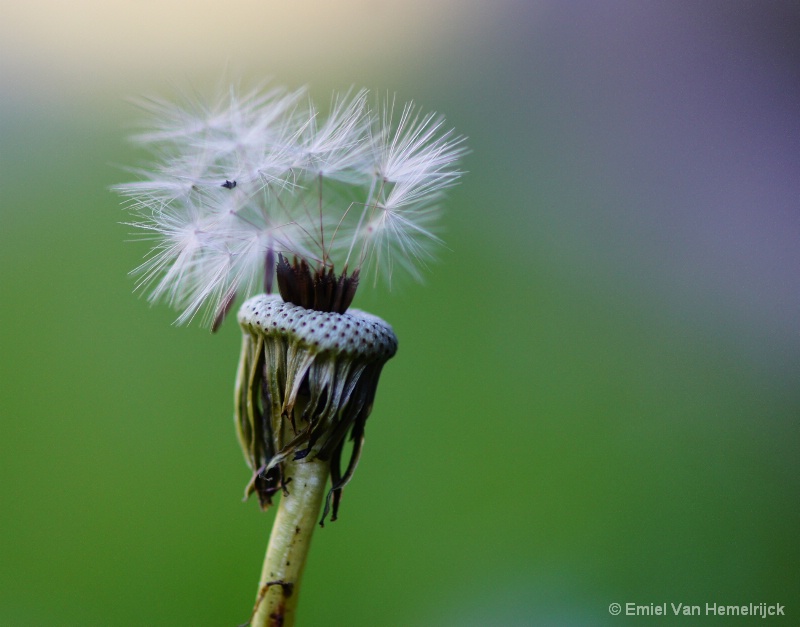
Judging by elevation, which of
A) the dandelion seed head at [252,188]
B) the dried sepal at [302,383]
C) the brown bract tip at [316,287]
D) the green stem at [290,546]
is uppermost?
the dandelion seed head at [252,188]

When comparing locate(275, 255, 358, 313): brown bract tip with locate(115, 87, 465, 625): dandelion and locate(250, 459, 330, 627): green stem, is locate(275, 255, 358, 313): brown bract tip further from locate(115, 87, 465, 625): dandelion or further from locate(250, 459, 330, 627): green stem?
locate(250, 459, 330, 627): green stem

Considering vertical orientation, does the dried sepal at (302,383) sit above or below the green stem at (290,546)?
above

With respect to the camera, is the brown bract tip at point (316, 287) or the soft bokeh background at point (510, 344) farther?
the soft bokeh background at point (510, 344)

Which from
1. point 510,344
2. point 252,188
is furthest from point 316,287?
point 510,344

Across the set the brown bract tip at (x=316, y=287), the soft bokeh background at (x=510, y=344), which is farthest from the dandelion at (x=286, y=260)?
the soft bokeh background at (x=510, y=344)

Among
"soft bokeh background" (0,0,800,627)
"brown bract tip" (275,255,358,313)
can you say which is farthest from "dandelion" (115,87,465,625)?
"soft bokeh background" (0,0,800,627)

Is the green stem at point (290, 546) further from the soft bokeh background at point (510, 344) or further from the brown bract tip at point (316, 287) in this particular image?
the soft bokeh background at point (510, 344)

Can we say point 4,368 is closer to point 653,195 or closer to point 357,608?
point 357,608

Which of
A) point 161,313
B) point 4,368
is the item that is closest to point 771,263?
point 161,313

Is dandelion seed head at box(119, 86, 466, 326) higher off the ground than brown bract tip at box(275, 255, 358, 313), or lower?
higher
